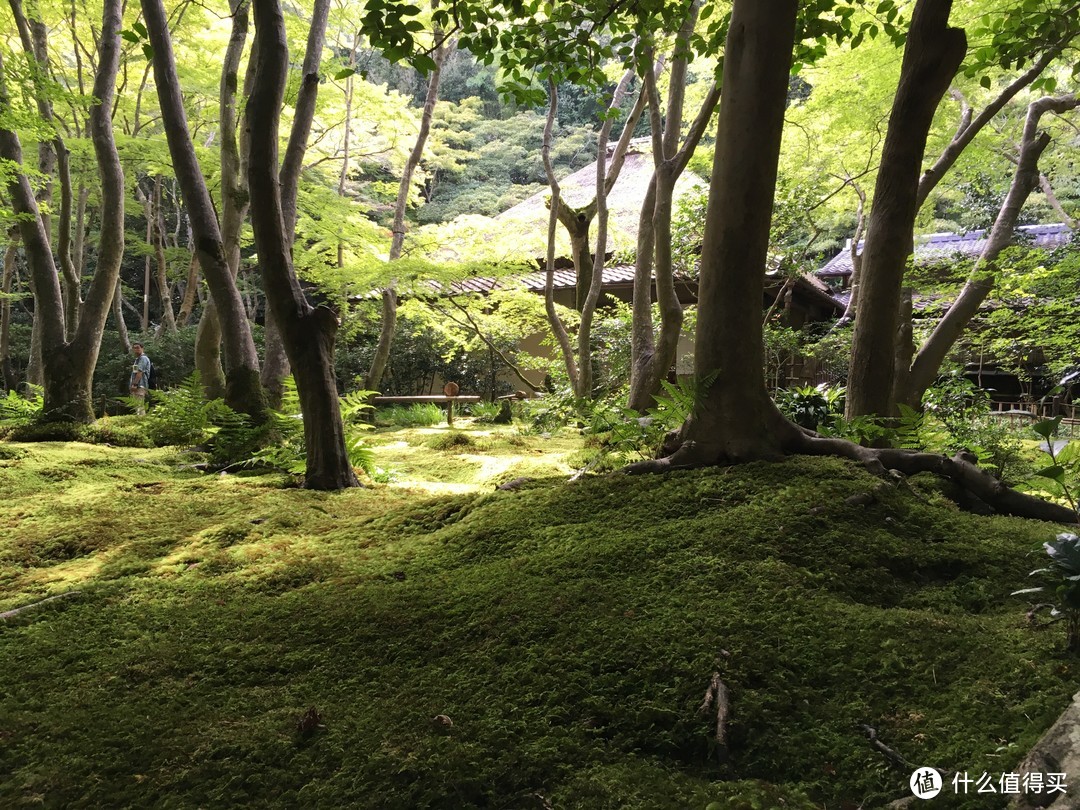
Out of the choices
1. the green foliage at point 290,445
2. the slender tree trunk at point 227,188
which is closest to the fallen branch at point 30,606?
the green foliage at point 290,445

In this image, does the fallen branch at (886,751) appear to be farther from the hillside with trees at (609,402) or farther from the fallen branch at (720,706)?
the fallen branch at (720,706)

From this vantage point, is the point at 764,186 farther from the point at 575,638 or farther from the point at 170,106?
the point at 170,106

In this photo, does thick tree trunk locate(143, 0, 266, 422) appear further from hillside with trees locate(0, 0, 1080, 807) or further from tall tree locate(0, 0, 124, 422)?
tall tree locate(0, 0, 124, 422)

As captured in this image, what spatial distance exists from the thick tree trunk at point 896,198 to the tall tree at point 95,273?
25.7ft

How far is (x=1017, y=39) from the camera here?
4.52m

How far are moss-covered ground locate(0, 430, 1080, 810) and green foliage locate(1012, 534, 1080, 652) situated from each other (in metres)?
0.07

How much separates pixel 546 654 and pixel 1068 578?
1.43 meters

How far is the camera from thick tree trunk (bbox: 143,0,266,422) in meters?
6.20

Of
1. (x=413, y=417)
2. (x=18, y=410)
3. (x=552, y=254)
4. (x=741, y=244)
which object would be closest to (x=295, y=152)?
(x=18, y=410)

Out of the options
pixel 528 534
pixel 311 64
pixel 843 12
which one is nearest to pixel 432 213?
pixel 311 64

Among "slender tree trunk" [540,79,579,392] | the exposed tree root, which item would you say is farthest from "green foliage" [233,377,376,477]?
"slender tree trunk" [540,79,579,392]

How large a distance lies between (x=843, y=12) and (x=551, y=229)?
6.70 metres

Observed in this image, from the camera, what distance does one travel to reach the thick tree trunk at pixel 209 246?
20.4ft

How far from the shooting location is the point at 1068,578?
1662 mm
